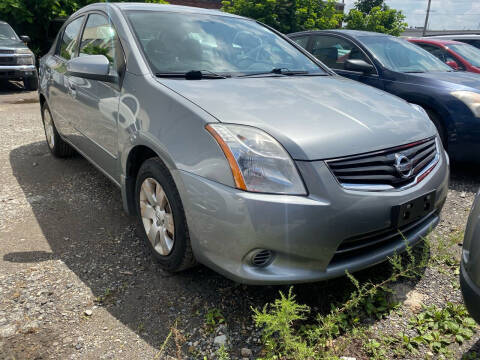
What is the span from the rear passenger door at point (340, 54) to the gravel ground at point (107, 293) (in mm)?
1983

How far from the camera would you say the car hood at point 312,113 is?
6.43 ft

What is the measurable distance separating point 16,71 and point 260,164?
9376 mm

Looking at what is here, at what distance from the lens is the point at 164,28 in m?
2.88

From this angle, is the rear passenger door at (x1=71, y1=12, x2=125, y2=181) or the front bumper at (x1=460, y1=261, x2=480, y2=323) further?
the rear passenger door at (x1=71, y1=12, x2=125, y2=181)

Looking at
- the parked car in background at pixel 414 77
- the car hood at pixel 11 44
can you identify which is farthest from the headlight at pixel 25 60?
the parked car in background at pixel 414 77

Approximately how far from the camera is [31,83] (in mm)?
10031

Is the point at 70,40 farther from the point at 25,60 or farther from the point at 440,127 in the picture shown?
the point at 25,60

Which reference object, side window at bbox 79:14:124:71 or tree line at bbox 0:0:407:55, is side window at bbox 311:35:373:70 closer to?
side window at bbox 79:14:124:71

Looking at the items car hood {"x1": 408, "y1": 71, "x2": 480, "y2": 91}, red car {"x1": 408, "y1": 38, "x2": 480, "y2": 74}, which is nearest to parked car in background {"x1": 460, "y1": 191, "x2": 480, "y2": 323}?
car hood {"x1": 408, "y1": 71, "x2": 480, "y2": 91}

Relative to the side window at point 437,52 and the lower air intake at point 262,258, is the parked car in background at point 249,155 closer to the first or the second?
the lower air intake at point 262,258

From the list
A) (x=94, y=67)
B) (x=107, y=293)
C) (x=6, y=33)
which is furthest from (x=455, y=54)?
(x=6, y=33)

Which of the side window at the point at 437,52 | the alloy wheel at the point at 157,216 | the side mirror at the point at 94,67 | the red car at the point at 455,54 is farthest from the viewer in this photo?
the side window at the point at 437,52

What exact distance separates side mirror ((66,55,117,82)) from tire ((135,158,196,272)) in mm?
724

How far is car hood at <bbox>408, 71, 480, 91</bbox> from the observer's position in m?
4.25
